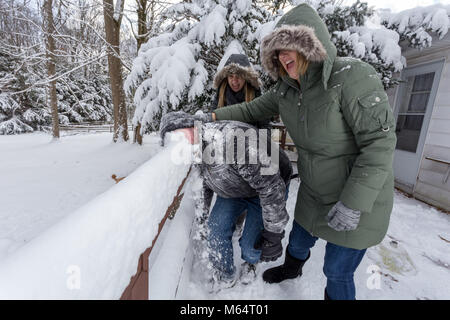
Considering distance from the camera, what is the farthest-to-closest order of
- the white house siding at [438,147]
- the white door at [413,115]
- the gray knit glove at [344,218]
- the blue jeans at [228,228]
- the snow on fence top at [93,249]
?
1. the white door at [413,115]
2. the white house siding at [438,147]
3. the blue jeans at [228,228]
4. the gray knit glove at [344,218]
5. the snow on fence top at [93,249]

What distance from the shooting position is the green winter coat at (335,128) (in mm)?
1104

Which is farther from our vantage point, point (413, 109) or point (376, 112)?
point (413, 109)

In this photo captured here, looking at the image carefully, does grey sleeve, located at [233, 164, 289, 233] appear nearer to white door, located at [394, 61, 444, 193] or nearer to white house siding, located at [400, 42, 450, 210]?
white house siding, located at [400, 42, 450, 210]

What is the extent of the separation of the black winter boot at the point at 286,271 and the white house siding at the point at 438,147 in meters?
3.61

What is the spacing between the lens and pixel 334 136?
125 cm

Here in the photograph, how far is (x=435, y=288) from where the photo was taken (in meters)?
2.08

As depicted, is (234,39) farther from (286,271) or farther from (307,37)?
(286,271)

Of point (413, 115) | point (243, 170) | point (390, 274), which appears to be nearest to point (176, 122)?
point (243, 170)

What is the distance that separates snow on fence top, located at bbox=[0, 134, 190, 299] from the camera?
17.7 inches

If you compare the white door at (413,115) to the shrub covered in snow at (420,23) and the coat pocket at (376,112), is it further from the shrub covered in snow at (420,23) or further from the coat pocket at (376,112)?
the coat pocket at (376,112)

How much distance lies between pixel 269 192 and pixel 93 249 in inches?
41.9

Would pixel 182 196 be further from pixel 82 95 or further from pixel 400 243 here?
pixel 82 95

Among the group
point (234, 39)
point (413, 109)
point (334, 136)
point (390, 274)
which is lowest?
point (390, 274)

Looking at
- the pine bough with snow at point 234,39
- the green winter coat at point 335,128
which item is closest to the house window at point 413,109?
the pine bough with snow at point 234,39
